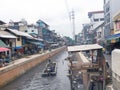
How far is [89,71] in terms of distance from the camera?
1628cm

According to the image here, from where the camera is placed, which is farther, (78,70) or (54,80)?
(54,80)

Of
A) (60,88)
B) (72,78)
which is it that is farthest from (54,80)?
(72,78)

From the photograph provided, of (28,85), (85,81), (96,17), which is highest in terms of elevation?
(96,17)

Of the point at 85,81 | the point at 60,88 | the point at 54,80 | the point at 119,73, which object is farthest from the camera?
the point at 54,80

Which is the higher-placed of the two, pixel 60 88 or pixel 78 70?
pixel 78 70

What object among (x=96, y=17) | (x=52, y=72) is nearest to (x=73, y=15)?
(x=96, y=17)

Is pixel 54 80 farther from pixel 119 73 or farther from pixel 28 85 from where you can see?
pixel 119 73

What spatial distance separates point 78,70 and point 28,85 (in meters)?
10.9

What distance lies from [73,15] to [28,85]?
61.6 metres

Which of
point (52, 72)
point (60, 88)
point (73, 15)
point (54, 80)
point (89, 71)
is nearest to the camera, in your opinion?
point (89, 71)

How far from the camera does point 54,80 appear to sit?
92.0 feet

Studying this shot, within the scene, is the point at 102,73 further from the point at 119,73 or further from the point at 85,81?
the point at 119,73

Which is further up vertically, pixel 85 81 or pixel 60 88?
pixel 85 81

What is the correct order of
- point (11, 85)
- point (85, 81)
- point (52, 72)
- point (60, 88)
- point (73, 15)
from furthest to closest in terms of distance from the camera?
point (73, 15) < point (52, 72) < point (11, 85) < point (60, 88) < point (85, 81)
